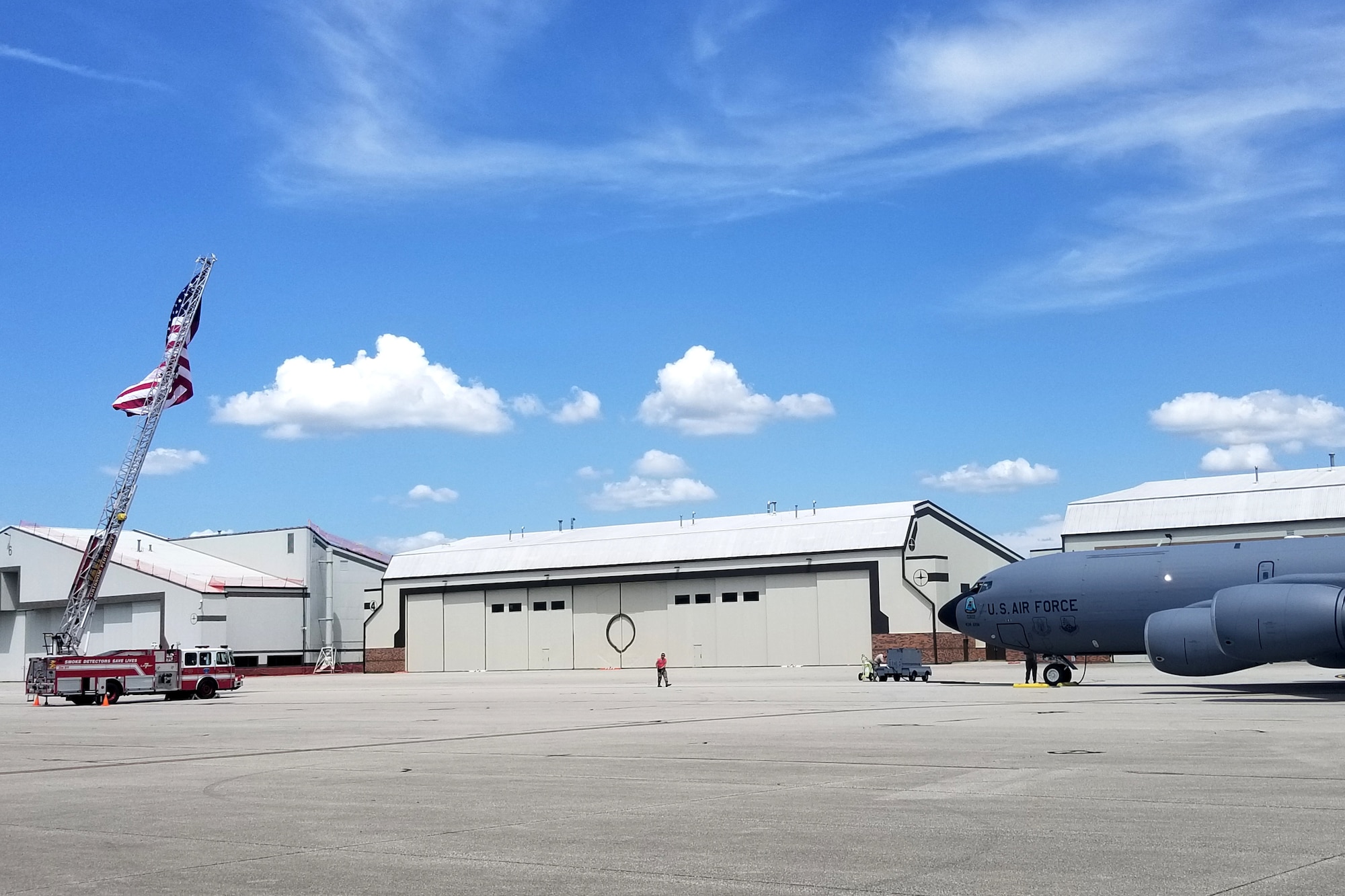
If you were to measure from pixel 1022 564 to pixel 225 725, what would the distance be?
2807 centimetres

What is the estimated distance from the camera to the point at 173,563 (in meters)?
111

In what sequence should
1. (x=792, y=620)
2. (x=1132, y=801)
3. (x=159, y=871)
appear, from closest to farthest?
1. (x=159, y=871)
2. (x=1132, y=801)
3. (x=792, y=620)

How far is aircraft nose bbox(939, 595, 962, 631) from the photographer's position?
161 feet

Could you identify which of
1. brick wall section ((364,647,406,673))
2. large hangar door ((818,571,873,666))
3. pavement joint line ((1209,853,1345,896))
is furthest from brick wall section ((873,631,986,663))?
pavement joint line ((1209,853,1345,896))

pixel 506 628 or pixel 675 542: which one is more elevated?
pixel 675 542

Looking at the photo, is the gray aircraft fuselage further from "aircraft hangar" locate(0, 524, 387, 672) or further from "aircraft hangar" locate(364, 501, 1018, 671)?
"aircraft hangar" locate(0, 524, 387, 672)

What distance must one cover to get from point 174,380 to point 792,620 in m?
50.4

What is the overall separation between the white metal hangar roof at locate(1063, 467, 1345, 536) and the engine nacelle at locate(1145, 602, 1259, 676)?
4621cm

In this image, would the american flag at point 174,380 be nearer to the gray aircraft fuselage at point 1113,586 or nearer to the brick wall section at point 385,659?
the brick wall section at point 385,659

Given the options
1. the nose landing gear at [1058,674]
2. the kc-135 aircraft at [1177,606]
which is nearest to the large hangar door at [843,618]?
the kc-135 aircraft at [1177,606]

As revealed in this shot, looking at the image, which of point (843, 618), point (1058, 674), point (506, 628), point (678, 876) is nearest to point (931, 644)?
point (843, 618)

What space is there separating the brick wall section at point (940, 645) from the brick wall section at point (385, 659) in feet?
137

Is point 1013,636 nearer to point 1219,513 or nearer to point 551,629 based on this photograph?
point 1219,513

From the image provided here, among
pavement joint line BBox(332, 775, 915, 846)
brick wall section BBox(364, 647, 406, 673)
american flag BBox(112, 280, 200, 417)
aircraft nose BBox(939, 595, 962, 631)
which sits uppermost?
american flag BBox(112, 280, 200, 417)
